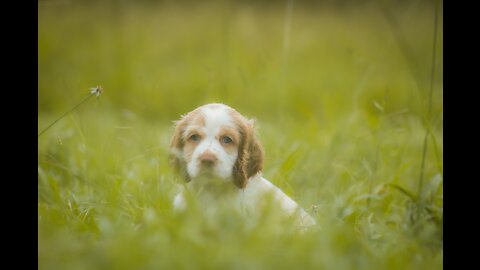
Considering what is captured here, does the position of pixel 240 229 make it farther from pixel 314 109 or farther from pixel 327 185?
pixel 314 109

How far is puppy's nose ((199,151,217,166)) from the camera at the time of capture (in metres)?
2.87

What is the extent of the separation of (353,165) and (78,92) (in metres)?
2.62

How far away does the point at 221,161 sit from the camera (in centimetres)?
292

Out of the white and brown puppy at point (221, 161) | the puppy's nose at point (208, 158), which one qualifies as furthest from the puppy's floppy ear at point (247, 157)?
the puppy's nose at point (208, 158)

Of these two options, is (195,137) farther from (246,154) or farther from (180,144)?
(246,154)

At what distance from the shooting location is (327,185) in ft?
13.8

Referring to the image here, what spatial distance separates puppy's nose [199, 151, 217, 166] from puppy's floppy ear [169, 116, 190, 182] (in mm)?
251

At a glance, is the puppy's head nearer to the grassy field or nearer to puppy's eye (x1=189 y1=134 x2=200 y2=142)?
puppy's eye (x1=189 y1=134 x2=200 y2=142)

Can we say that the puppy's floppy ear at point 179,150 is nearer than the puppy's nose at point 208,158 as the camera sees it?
No

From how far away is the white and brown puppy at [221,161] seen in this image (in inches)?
116

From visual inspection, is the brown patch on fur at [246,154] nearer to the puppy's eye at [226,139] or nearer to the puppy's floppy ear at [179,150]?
the puppy's eye at [226,139]

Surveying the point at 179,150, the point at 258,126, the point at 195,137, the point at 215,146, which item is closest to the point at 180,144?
the point at 179,150

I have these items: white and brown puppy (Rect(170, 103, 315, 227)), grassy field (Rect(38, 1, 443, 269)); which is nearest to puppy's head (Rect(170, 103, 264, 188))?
white and brown puppy (Rect(170, 103, 315, 227))

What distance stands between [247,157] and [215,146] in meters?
0.23
